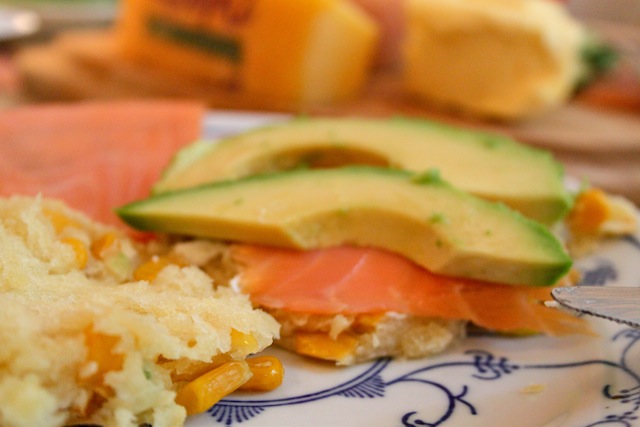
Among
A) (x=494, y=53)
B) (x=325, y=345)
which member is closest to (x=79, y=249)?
(x=325, y=345)

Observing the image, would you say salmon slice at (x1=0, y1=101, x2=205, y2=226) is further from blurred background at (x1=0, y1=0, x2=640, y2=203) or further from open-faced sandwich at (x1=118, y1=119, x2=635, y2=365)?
blurred background at (x1=0, y1=0, x2=640, y2=203)

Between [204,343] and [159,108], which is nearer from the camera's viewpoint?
[204,343]

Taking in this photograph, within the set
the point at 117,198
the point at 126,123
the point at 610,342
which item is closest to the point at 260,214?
the point at 117,198

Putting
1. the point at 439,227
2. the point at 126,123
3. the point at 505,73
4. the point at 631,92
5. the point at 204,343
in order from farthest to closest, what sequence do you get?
1. the point at 631,92
2. the point at 505,73
3. the point at 126,123
4. the point at 439,227
5. the point at 204,343

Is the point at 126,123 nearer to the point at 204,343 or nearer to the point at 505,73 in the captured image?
the point at 204,343

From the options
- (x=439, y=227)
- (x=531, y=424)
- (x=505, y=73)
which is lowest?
(x=531, y=424)

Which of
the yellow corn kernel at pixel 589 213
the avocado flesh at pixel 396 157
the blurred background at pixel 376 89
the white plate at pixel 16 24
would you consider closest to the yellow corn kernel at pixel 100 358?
the avocado flesh at pixel 396 157
